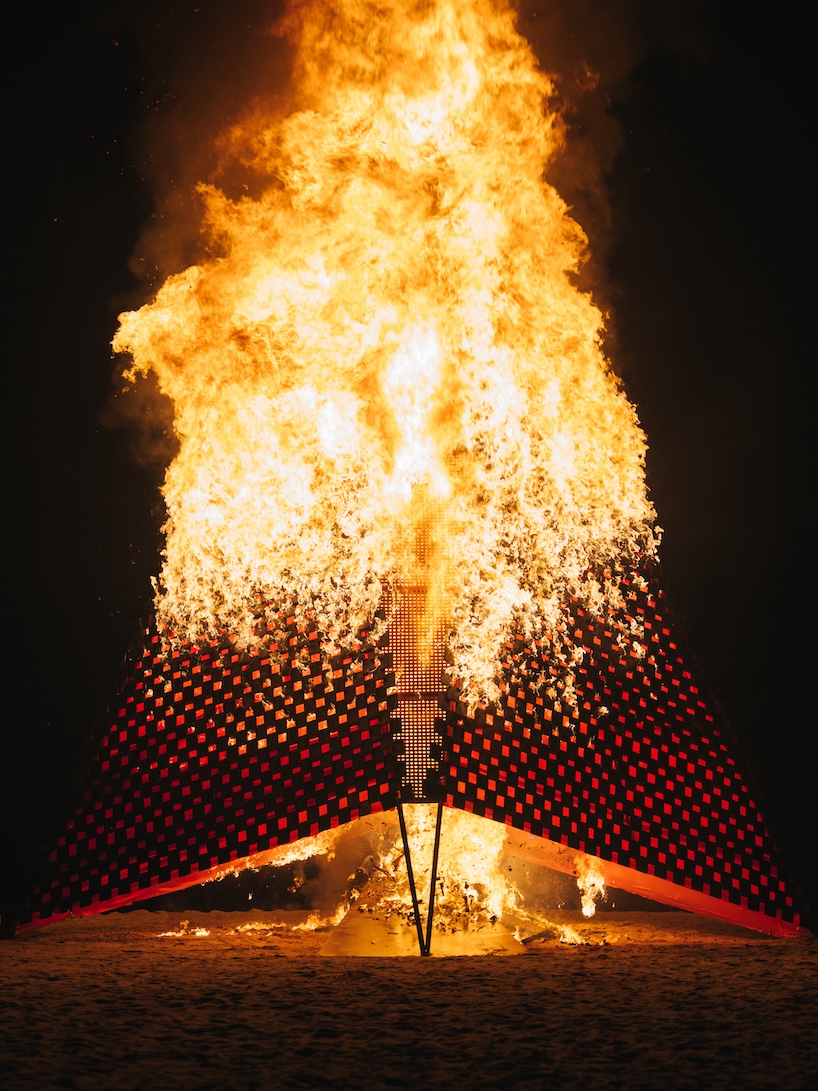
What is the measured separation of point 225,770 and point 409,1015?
2.57 meters

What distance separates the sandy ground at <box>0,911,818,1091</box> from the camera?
12.9ft

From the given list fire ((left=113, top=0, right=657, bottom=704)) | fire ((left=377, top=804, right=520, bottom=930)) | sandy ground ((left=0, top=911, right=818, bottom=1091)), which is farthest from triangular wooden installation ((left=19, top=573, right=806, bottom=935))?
fire ((left=377, top=804, right=520, bottom=930))

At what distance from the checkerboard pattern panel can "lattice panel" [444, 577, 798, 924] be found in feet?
2.28

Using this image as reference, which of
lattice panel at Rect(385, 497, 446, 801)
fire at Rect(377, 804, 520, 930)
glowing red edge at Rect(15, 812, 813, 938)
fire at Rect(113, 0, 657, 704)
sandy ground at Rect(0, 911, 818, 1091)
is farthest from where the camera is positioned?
fire at Rect(113, 0, 657, 704)

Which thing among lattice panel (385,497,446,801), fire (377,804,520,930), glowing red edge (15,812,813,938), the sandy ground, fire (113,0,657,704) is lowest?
the sandy ground

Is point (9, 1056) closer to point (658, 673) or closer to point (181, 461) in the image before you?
point (658, 673)

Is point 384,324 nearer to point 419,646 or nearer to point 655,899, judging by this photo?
point 419,646

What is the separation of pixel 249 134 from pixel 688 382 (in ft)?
20.4

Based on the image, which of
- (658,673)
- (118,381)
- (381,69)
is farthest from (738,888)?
(118,381)

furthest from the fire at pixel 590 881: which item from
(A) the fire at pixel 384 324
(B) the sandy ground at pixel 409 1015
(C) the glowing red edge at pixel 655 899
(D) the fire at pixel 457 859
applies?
(A) the fire at pixel 384 324

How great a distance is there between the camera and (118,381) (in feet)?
36.6

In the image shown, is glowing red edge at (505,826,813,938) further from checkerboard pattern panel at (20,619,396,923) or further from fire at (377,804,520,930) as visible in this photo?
checkerboard pattern panel at (20,619,396,923)

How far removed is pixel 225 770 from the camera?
6746mm

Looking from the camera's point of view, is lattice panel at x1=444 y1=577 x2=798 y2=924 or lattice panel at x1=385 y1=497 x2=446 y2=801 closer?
lattice panel at x1=444 y1=577 x2=798 y2=924
